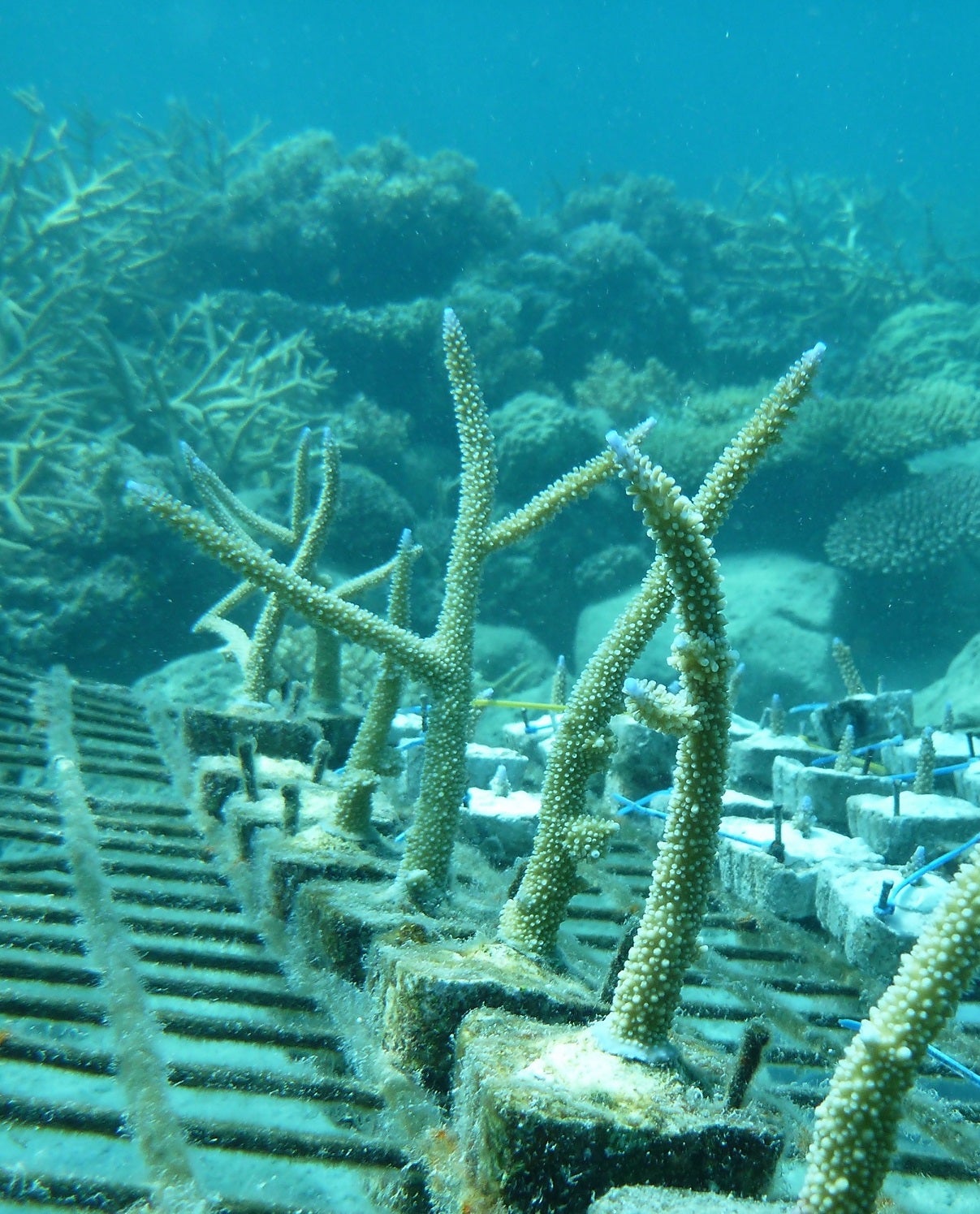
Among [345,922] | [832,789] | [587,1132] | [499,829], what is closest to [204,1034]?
[345,922]

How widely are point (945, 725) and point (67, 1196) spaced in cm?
424

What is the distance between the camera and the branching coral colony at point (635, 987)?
107cm

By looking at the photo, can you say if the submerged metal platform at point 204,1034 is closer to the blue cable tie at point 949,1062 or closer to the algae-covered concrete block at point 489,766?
the blue cable tie at point 949,1062

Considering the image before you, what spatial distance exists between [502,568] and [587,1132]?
889cm

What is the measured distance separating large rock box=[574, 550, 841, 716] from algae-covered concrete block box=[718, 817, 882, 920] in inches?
199

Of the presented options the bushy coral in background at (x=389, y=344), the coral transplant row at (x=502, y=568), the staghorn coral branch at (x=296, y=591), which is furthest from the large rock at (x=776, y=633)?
the staghorn coral branch at (x=296, y=591)

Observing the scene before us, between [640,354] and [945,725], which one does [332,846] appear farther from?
[640,354]

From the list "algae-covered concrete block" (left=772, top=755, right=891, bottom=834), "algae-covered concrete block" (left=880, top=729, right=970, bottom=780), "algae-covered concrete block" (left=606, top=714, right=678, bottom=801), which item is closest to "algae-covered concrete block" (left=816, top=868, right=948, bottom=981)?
"algae-covered concrete block" (left=772, top=755, right=891, bottom=834)

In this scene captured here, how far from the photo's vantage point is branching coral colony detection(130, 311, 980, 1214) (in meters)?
1.07

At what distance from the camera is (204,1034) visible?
1796 mm

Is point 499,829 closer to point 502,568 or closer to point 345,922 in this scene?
point 345,922

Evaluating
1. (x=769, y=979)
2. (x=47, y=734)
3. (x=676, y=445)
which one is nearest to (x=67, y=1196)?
(x=769, y=979)

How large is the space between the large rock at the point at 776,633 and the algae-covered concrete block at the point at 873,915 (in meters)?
5.47

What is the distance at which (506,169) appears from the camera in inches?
1886
